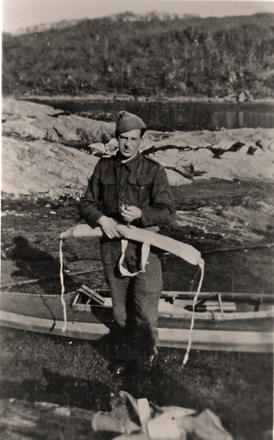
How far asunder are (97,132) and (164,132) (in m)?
0.33

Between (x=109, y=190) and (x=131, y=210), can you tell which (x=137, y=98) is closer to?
(x=109, y=190)

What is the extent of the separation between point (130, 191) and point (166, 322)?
0.62 m

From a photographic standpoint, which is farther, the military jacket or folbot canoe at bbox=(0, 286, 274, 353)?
folbot canoe at bbox=(0, 286, 274, 353)

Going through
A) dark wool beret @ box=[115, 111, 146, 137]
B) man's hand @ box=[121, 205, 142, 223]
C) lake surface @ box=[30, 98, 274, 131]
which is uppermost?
lake surface @ box=[30, 98, 274, 131]

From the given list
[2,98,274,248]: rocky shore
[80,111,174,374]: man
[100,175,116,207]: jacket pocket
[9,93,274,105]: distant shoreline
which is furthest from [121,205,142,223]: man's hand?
[9,93,274,105]: distant shoreline

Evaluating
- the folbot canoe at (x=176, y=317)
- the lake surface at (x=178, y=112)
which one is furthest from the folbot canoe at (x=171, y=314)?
the lake surface at (x=178, y=112)

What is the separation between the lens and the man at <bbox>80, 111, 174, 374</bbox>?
2.10m

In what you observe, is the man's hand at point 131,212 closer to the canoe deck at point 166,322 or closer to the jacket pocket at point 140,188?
the jacket pocket at point 140,188

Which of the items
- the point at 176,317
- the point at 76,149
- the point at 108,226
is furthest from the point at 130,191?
the point at 176,317

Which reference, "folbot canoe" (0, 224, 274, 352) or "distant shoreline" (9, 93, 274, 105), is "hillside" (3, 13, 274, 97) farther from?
"folbot canoe" (0, 224, 274, 352)

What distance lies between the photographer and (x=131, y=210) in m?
2.05

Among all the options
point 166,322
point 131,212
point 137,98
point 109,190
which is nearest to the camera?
point 131,212

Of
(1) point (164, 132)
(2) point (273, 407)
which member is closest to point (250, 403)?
(2) point (273, 407)

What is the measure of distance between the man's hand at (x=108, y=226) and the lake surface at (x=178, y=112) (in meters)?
0.55
